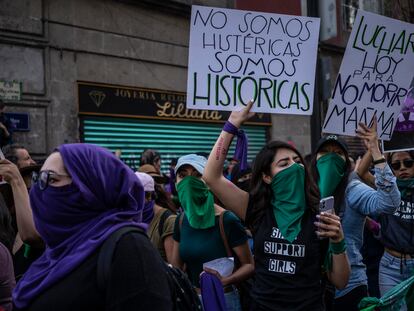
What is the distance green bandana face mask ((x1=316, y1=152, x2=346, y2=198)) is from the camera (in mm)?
3607

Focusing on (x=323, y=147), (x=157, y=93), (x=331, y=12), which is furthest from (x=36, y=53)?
(x=323, y=147)

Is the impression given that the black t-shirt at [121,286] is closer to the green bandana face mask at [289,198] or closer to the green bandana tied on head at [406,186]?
the green bandana face mask at [289,198]

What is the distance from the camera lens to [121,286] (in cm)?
170

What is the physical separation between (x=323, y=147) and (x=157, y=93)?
24.9ft

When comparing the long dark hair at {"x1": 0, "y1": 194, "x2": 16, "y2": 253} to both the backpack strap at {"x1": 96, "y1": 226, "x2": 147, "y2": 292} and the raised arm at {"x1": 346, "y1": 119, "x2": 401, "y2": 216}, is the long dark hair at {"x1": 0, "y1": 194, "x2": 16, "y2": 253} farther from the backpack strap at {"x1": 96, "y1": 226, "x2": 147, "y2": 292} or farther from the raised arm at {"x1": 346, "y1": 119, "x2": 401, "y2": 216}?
the raised arm at {"x1": 346, "y1": 119, "x2": 401, "y2": 216}

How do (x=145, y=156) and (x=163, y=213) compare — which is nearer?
(x=163, y=213)

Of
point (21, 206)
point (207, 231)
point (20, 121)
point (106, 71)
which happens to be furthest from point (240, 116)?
point (106, 71)

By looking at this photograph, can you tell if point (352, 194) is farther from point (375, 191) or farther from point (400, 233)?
point (400, 233)

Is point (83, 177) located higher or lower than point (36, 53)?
lower

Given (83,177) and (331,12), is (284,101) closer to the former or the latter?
(83,177)

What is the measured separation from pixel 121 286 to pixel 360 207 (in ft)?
8.11

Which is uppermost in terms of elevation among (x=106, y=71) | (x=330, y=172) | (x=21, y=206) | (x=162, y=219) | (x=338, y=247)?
(x=106, y=71)

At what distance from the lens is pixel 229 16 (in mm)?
3908

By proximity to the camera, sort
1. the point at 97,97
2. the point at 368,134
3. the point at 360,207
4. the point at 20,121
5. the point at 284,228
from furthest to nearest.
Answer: the point at 97,97 < the point at 20,121 < the point at 368,134 < the point at 360,207 < the point at 284,228
